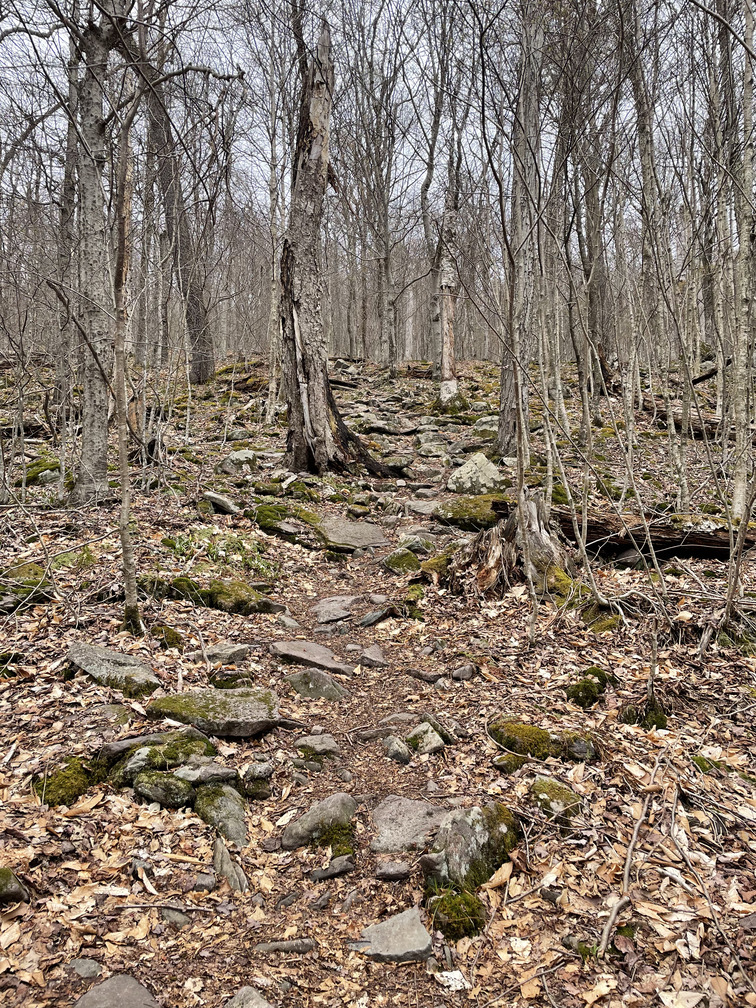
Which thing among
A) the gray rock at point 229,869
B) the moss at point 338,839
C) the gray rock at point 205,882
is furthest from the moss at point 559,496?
the gray rock at point 205,882

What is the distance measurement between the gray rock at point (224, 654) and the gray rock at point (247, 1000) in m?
2.29

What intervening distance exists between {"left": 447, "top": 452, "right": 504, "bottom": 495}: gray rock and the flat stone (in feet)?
15.4

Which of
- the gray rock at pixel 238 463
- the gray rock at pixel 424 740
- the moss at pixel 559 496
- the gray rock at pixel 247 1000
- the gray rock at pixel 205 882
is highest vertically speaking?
the gray rock at pixel 238 463

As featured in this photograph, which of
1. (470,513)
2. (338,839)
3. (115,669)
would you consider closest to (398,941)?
(338,839)

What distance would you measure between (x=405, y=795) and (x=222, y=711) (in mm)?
1200

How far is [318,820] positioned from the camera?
9.43 feet

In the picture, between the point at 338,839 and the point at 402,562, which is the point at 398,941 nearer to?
the point at 338,839

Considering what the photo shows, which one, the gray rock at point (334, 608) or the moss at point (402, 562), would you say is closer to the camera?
the gray rock at point (334, 608)

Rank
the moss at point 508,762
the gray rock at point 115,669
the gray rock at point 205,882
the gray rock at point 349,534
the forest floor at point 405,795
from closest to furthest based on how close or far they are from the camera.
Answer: the forest floor at point 405,795 → the gray rock at point 205,882 → the moss at point 508,762 → the gray rock at point 115,669 → the gray rock at point 349,534

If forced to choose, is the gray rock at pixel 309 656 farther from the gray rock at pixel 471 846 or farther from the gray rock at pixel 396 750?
the gray rock at pixel 471 846

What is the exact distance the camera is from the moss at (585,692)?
365cm

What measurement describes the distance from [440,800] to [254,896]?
3.31 ft

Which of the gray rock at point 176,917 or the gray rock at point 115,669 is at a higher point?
the gray rock at point 115,669

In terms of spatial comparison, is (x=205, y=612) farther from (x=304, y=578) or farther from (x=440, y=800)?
(x=440, y=800)
